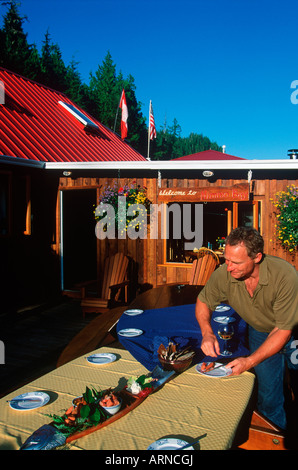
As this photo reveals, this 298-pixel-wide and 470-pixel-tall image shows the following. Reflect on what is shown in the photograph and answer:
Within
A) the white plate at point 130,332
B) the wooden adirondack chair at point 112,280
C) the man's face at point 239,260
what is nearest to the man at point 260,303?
the man's face at point 239,260

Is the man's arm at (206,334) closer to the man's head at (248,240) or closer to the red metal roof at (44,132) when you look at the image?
the man's head at (248,240)

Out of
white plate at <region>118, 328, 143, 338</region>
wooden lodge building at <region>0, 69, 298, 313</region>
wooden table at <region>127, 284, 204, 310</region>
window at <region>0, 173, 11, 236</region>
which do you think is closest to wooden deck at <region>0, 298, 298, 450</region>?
white plate at <region>118, 328, 143, 338</region>

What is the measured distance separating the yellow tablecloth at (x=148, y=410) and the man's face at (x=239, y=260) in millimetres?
591

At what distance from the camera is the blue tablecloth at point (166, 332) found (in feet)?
8.04

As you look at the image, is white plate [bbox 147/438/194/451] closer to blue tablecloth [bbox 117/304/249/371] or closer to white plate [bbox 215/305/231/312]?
blue tablecloth [bbox 117/304/249/371]

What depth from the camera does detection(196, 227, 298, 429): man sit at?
2.21 m

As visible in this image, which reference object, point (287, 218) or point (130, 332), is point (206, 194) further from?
point (130, 332)

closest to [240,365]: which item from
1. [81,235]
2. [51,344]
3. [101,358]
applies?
[101,358]

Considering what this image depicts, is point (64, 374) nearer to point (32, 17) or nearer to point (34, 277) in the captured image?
point (34, 277)

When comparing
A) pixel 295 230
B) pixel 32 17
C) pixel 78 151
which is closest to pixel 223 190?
pixel 295 230

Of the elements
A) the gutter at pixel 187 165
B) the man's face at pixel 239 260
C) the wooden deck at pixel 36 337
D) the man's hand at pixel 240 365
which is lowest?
the wooden deck at pixel 36 337

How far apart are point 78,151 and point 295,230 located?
16.9 feet

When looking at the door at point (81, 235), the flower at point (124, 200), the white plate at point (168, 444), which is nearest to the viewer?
the white plate at point (168, 444)
